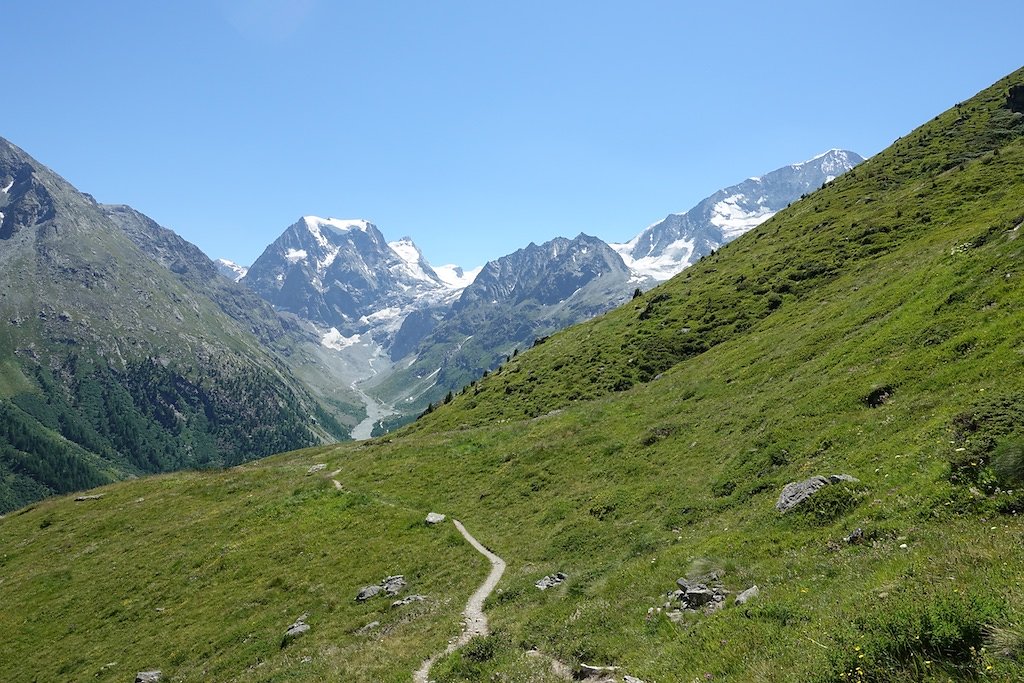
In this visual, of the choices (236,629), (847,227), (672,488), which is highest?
(847,227)

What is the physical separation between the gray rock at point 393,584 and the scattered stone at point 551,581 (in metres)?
9.54

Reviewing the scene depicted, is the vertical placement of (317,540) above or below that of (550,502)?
above

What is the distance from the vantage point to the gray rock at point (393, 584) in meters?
29.4

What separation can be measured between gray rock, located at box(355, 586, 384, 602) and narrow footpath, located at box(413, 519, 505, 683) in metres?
6.10

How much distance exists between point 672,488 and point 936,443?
13530mm

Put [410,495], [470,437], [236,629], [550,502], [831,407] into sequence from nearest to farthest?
[831,407], [236,629], [550,502], [410,495], [470,437]

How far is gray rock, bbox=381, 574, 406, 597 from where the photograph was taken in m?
29.4

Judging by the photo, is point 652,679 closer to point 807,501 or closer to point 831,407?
point 807,501

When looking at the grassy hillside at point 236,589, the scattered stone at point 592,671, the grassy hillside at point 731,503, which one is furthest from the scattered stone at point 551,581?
the scattered stone at point 592,671

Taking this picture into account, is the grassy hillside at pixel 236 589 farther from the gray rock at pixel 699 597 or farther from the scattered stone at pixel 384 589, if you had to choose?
the gray rock at pixel 699 597

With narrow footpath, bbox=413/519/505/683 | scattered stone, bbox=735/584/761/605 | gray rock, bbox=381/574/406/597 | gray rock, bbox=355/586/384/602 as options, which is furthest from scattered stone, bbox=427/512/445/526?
scattered stone, bbox=735/584/761/605

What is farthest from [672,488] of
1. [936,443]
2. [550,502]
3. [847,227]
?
[847,227]

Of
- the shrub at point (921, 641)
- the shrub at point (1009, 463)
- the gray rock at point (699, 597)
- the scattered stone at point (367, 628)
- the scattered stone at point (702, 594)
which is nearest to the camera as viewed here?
the shrub at point (921, 641)

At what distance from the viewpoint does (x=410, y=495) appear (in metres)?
46.2
